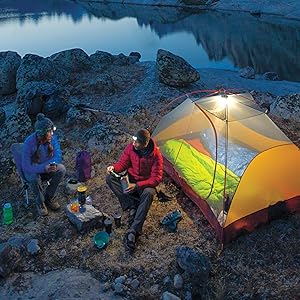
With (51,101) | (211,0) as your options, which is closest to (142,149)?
(51,101)

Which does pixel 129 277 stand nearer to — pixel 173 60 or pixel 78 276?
pixel 78 276

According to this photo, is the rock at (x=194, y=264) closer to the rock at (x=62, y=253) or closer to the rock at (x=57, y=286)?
the rock at (x=57, y=286)

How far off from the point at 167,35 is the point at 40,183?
33.0m

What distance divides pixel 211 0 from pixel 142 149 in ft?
171

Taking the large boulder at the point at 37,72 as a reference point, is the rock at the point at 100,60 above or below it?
below

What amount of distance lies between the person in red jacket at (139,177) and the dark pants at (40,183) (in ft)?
3.05

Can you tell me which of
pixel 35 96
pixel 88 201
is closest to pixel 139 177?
pixel 88 201

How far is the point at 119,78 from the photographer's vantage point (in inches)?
629

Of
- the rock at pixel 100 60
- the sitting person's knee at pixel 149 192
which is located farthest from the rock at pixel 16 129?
the rock at pixel 100 60

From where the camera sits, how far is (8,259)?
229 inches

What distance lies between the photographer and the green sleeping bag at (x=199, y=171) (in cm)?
675

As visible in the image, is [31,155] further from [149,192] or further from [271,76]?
[271,76]

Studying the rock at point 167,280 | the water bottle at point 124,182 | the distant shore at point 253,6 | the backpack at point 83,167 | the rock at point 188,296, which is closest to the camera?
the rock at point 188,296

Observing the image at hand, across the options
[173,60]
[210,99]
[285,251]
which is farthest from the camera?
[173,60]
